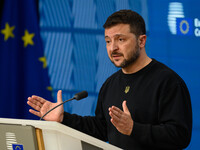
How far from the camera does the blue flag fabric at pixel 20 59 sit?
3.52 m

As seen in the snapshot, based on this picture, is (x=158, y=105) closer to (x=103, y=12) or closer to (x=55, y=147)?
(x=55, y=147)

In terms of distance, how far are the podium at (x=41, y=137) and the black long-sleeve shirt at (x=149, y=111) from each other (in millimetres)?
348

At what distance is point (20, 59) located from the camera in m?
3.58

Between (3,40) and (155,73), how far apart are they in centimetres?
212

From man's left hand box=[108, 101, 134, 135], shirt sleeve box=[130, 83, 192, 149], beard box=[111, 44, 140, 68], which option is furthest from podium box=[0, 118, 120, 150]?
beard box=[111, 44, 140, 68]

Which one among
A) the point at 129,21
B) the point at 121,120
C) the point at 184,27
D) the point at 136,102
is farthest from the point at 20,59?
the point at 121,120

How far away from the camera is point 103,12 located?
3.77m

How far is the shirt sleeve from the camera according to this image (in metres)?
1.70

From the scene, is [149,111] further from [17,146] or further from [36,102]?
[17,146]

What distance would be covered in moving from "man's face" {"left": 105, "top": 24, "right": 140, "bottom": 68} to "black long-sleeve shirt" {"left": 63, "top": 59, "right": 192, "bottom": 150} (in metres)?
0.12

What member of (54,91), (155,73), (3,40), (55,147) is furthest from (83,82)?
(55,147)

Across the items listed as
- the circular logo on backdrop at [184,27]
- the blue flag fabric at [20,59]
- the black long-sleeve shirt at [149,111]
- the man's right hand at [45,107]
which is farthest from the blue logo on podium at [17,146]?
the circular logo on backdrop at [184,27]

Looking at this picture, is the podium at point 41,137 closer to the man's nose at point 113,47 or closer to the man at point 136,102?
the man at point 136,102

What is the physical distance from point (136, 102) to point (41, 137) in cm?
70
